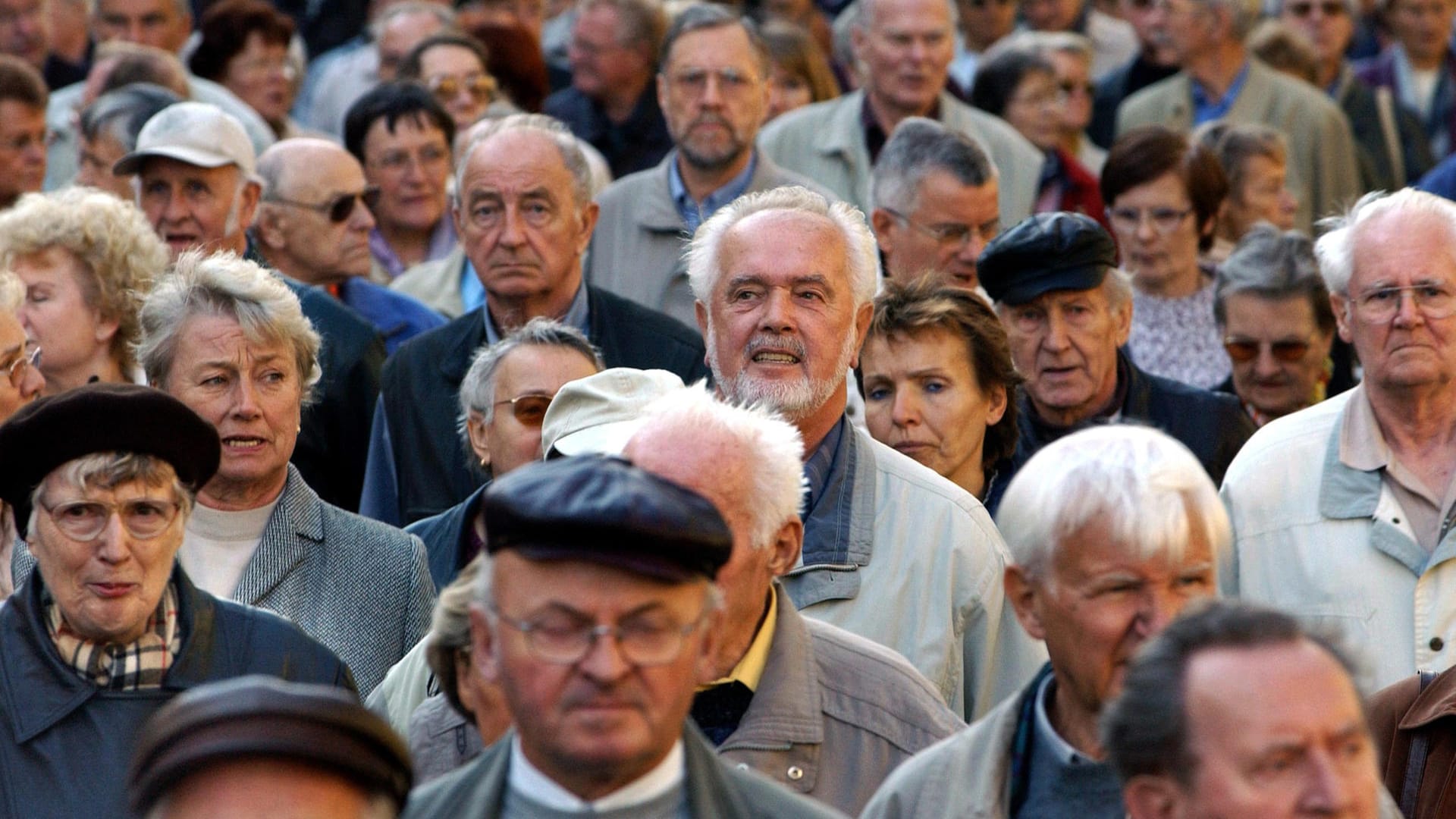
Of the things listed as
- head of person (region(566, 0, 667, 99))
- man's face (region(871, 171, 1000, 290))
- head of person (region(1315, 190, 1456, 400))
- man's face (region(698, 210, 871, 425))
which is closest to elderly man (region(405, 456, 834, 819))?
man's face (region(698, 210, 871, 425))

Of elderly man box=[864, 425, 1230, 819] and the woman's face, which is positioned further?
the woman's face

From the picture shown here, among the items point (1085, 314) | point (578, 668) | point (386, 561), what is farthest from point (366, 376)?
point (578, 668)

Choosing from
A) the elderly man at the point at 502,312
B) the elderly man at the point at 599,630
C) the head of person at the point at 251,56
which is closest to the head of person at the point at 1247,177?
Answer: the elderly man at the point at 502,312

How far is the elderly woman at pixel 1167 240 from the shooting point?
8.05m

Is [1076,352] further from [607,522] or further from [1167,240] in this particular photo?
[607,522]

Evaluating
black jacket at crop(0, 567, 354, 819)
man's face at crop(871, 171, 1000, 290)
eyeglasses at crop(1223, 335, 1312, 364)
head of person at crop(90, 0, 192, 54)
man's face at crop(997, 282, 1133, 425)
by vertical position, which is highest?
head of person at crop(90, 0, 192, 54)

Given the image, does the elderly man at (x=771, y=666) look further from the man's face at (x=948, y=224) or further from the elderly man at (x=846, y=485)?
the man's face at (x=948, y=224)

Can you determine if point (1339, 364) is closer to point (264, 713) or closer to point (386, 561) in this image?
point (386, 561)

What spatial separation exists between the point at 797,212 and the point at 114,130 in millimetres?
3524

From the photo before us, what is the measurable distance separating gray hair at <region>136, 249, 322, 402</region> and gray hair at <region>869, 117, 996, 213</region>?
2.40 m

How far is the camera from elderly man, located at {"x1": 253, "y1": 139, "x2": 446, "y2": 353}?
26.1 ft

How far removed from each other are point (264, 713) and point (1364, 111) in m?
9.66

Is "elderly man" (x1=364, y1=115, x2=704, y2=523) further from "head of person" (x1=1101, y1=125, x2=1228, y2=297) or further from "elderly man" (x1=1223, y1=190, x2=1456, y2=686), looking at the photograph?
"head of person" (x1=1101, y1=125, x2=1228, y2=297)

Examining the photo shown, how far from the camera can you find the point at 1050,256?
21.6 ft
